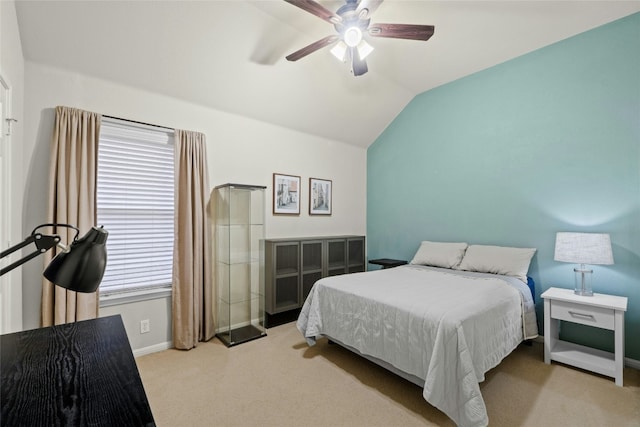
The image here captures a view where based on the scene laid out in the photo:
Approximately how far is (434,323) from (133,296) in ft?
8.69

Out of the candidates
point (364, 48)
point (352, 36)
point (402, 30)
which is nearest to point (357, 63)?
point (364, 48)

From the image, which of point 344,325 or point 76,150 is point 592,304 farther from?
point 76,150

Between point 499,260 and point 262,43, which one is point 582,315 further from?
point 262,43

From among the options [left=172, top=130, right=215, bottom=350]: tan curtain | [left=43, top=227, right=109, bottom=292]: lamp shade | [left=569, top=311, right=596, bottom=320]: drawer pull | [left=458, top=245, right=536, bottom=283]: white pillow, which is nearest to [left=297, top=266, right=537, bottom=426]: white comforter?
[left=458, top=245, right=536, bottom=283]: white pillow

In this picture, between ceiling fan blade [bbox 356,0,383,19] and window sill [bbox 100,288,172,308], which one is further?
window sill [bbox 100,288,172,308]

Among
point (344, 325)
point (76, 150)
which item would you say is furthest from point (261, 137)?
point (344, 325)

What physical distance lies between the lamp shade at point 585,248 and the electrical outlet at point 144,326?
3.88m

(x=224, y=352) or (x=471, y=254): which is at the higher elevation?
(x=471, y=254)

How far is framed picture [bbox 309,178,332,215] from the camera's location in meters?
4.29

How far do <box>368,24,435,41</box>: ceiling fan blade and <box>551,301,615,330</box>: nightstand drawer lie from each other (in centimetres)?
252

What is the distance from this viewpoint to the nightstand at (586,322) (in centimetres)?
230

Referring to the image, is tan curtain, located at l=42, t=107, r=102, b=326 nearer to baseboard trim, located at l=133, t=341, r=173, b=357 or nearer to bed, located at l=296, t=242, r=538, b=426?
baseboard trim, located at l=133, t=341, r=173, b=357

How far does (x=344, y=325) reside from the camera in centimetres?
255

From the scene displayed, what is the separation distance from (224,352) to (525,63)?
446cm
